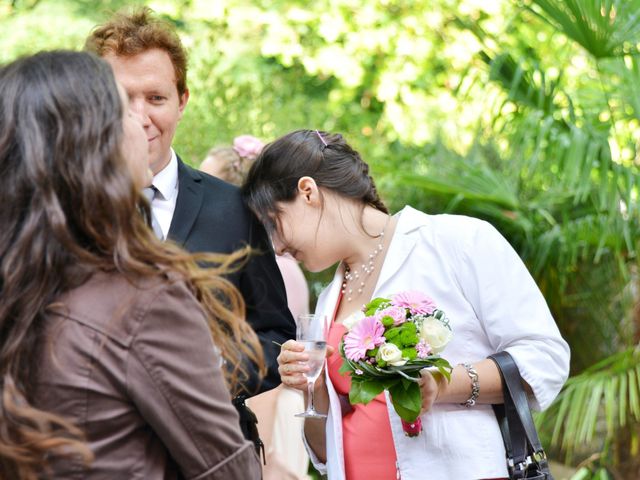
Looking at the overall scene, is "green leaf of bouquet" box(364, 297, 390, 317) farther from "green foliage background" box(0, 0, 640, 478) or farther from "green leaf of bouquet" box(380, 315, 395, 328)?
"green foliage background" box(0, 0, 640, 478)

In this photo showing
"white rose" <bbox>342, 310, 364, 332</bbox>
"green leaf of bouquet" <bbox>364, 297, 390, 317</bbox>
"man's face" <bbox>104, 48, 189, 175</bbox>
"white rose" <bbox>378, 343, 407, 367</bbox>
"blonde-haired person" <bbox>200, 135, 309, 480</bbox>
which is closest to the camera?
"white rose" <bbox>378, 343, 407, 367</bbox>

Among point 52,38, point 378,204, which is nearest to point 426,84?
point 52,38

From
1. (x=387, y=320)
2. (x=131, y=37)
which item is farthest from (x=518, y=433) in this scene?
(x=131, y=37)

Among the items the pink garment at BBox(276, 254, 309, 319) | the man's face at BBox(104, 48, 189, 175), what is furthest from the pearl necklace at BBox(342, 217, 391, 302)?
the pink garment at BBox(276, 254, 309, 319)

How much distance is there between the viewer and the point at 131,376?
1608 mm

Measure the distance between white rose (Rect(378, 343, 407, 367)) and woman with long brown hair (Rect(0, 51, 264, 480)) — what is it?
86 cm

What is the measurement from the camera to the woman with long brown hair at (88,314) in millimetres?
1592

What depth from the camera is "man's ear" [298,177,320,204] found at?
295 cm

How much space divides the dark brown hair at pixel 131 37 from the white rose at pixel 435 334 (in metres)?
1.17

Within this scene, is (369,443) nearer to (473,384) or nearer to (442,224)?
(473,384)

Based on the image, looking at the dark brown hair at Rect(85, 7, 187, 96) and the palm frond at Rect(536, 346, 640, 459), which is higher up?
the dark brown hair at Rect(85, 7, 187, 96)

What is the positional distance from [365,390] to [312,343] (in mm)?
212

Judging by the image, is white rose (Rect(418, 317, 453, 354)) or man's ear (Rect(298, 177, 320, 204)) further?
man's ear (Rect(298, 177, 320, 204))

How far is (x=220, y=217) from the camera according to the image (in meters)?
2.91
